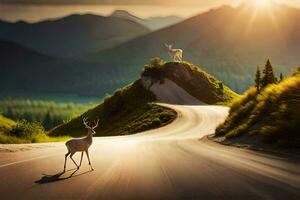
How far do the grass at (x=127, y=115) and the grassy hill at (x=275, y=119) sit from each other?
52340 mm

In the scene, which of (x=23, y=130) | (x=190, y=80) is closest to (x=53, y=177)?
(x=23, y=130)

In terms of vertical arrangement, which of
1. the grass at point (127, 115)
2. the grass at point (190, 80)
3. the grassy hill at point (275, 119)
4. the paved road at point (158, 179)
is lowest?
the paved road at point (158, 179)

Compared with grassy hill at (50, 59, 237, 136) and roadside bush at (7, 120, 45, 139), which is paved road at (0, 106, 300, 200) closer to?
roadside bush at (7, 120, 45, 139)

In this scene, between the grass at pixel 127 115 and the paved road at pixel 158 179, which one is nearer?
the paved road at pixel 158 179

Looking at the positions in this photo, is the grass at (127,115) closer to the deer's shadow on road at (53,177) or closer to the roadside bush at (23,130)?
the roadside bush at (23,130)

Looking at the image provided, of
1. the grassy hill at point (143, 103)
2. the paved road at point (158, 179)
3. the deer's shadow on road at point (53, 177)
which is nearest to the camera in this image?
the paved road at point (158, 179)

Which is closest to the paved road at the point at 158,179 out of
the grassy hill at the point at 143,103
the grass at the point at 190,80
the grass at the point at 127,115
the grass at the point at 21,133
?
the grass at the point at 21,133

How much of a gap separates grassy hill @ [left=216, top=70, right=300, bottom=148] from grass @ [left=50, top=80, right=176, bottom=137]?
172ft

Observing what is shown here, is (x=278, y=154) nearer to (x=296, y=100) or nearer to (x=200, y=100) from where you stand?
(x=296, y=100)

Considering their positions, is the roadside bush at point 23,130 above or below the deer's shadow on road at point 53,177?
above

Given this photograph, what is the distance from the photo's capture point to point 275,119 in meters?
26.2

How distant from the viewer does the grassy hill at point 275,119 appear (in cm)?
2323

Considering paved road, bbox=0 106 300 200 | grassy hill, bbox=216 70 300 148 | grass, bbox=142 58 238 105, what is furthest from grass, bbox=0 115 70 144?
grass, bbox=142 58 238 105

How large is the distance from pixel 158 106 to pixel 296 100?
75024 millimetres
